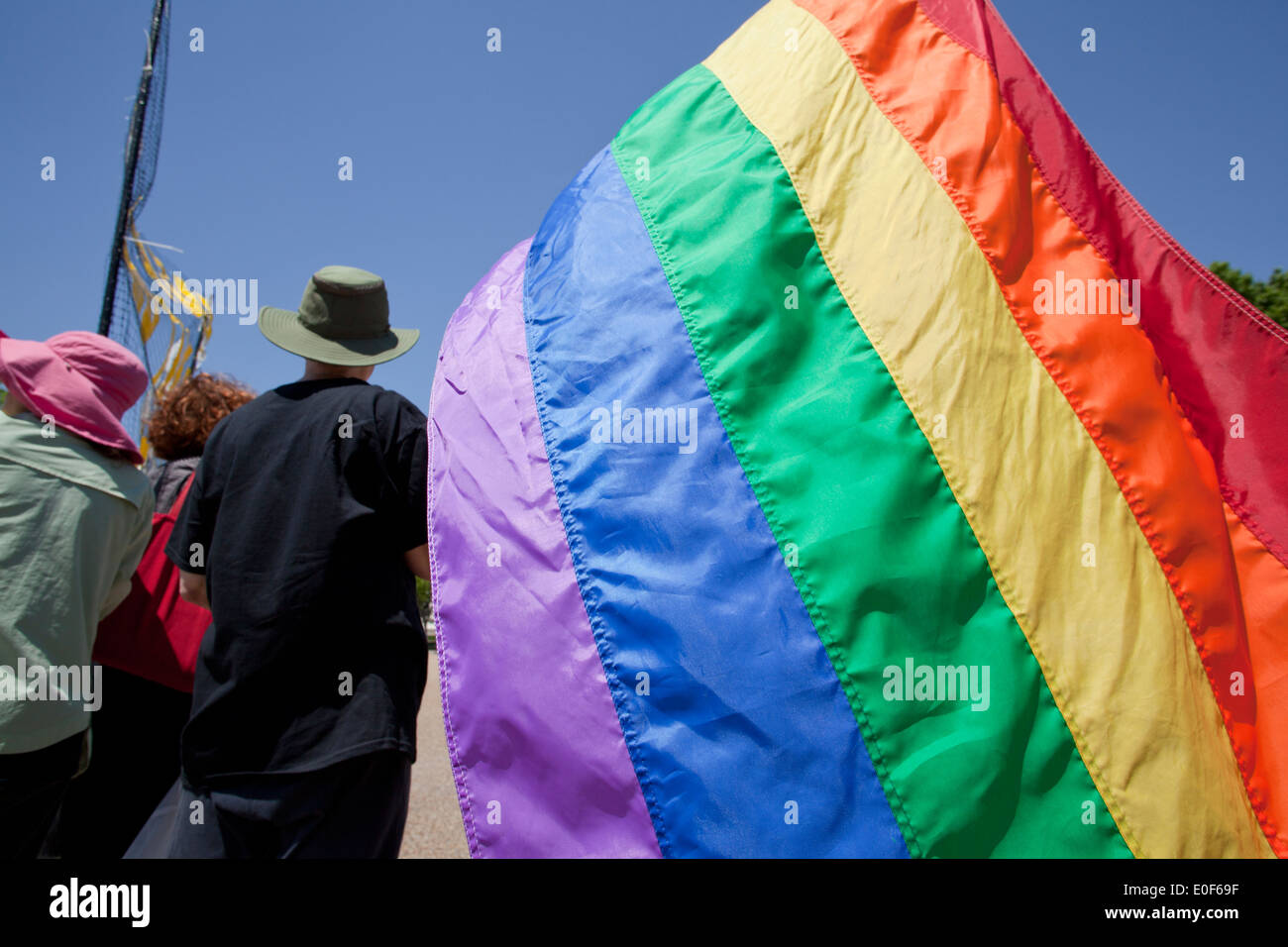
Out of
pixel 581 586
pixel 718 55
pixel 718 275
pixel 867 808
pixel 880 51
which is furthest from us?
pixel 718 55

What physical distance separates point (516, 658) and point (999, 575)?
108 cm

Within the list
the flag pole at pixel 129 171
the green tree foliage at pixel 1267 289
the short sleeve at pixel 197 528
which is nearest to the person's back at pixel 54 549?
the short sleeve at pixel 197 528

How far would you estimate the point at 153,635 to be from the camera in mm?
2674

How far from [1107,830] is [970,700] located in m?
0.36

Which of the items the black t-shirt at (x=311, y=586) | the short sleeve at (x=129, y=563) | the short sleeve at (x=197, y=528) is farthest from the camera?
the short sleeve at (x=129, y=563)

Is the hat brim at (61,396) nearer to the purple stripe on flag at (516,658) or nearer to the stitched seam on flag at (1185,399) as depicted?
the purple stripe on flag at (516,658)

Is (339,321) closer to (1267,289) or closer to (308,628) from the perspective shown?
(308,628)

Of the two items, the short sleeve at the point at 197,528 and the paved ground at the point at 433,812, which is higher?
the short sleeve at the point at 197,528

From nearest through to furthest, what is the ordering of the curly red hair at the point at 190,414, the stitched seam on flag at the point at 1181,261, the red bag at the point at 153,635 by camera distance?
1. the stitched seam on flag at the point at 1181,261
2. the red bag at the point at 153,635
3. the curly red hair at the point at 190,414

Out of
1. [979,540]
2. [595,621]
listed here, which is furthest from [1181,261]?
[595,621]

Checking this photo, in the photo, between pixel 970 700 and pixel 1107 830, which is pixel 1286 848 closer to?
pixel 1107 830

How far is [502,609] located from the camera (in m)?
1.87

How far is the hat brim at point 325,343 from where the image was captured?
2.28 meters
